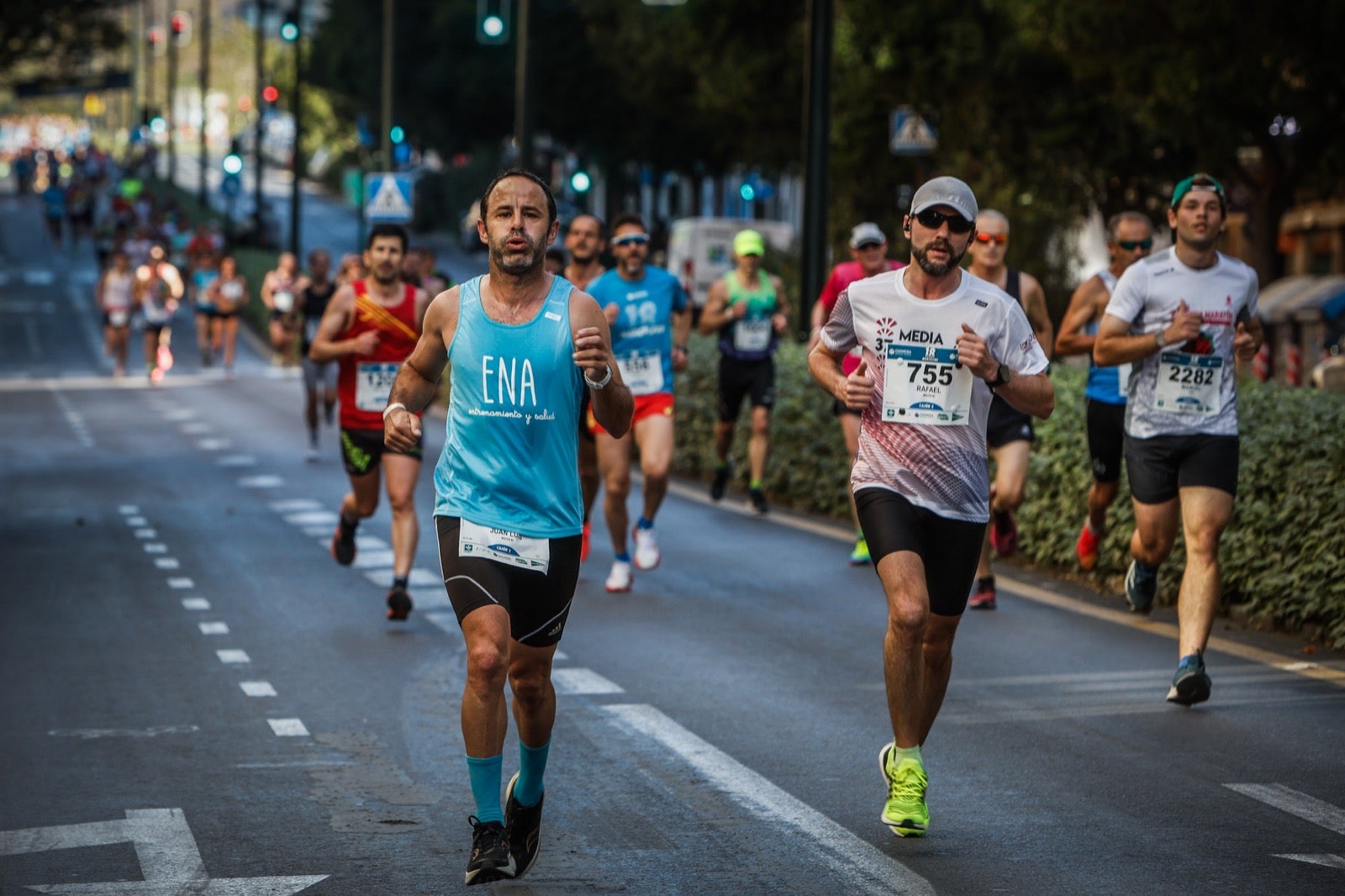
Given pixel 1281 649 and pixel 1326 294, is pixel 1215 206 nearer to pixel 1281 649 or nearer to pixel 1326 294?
pixel 1281 649

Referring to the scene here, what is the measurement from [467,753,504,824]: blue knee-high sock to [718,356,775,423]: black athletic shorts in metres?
10.1

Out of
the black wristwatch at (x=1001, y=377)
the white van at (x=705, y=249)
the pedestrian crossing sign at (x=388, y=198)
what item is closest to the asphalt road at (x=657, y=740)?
the black wristwatch at (x=1001, y=377)

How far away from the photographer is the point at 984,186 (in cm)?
3219

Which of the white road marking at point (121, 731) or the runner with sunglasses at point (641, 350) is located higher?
the runner with sunglasses at point (641, 350)

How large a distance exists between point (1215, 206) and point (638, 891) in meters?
4.23

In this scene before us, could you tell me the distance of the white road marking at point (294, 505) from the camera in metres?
16.9

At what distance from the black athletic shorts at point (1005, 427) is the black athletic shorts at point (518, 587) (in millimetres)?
5432

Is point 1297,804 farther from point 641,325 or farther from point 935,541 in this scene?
point 641,325

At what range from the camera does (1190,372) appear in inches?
352

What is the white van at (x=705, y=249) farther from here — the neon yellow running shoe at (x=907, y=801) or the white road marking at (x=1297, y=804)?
the neon yellow running shoe at (x=907, y=801)

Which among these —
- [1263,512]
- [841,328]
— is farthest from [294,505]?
[841,328]

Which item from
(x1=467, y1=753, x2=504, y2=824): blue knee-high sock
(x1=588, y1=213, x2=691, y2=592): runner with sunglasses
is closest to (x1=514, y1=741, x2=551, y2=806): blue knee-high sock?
(x1=467, y1=753, x2=504, y2=824): blue knee-high sock

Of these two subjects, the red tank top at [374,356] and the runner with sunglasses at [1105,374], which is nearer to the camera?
the runner with sunglasses at [1105,374]

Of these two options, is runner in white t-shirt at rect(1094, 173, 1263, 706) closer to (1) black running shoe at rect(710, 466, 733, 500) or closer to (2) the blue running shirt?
(2) the blue running shirt
